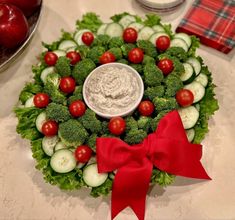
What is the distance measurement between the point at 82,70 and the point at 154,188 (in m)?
0.64

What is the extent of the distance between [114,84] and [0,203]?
31.0 inches

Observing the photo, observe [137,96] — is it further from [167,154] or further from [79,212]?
[79,212]

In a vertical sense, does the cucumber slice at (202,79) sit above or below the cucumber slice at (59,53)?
above

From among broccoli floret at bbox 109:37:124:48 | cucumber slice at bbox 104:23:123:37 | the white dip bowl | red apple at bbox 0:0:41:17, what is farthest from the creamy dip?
red apple at bbox 0:0:41:17

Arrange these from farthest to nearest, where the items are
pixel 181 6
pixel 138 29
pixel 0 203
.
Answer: pixel 181 6
pixel 138 29
pixel 0 203

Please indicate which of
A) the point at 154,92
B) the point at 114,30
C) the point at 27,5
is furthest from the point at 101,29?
the point at 154,92

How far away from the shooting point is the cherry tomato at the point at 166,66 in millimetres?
1592

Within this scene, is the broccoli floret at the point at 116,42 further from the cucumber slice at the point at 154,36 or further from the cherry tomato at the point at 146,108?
the cherry tomato at the point at 146,108


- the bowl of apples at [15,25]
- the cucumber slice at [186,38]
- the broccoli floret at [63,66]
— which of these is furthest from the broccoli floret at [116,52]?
the bowl of apples at [15,25]

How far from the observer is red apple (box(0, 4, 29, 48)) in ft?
5.52

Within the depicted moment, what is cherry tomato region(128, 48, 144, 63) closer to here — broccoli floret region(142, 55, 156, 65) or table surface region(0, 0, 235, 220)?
broccoli floret region(142, 55, 156, 65)

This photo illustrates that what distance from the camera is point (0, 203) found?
1.64 m

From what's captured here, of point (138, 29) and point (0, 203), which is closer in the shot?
point (0, 203)

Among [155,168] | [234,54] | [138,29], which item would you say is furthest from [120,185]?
[234,54]
